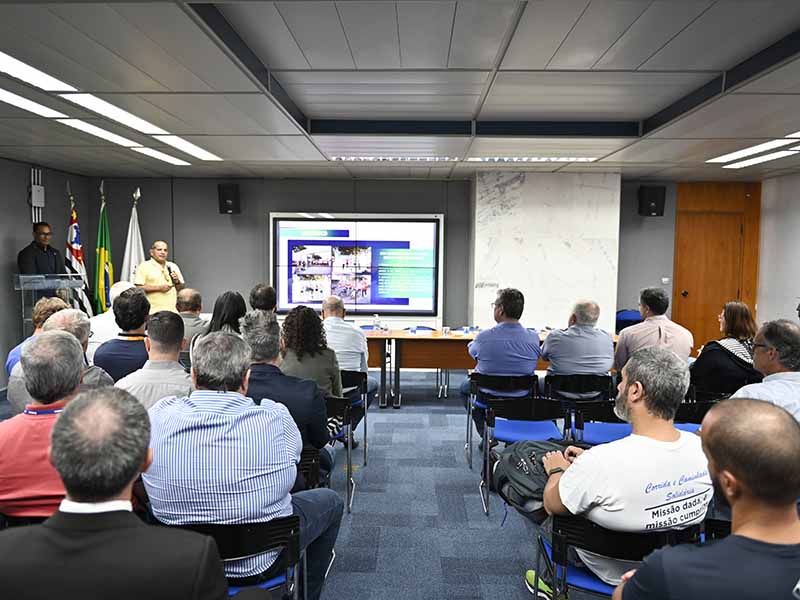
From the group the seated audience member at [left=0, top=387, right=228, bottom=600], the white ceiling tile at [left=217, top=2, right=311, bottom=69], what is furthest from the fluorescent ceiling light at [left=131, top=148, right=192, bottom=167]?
the seated audience member at [left=0, top=387, right=228, bottom=600]

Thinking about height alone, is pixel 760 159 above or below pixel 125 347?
above

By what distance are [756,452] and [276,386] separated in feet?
7.04

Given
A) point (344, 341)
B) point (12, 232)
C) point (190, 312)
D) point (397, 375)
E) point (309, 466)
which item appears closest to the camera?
point (309, 466)

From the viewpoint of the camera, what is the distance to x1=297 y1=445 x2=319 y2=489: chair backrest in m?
2.72

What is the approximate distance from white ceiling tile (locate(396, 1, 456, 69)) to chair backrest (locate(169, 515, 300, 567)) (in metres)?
2.37

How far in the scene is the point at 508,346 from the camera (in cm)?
453

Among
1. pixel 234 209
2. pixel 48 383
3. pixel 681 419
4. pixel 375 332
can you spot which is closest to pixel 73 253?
pixel 234 209

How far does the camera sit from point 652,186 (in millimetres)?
8641

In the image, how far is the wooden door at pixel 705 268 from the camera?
29.6 ft

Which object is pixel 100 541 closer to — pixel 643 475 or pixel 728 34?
pixel 643 475

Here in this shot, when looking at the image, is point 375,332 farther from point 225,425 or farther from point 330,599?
point 225,425

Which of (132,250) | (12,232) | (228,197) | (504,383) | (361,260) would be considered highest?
(228,197)

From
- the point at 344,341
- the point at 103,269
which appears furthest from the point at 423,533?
the point at 103,269

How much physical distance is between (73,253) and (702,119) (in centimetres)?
755
